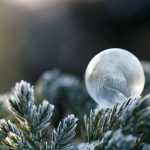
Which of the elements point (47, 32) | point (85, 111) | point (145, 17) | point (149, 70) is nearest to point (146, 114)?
point (85, 111)

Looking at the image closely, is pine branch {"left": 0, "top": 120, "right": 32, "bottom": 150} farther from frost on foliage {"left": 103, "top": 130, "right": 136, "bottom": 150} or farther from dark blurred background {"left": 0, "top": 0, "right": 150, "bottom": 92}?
dark blurred background {"left": 0, "top": 0, "right": 150, "bottom": 92}

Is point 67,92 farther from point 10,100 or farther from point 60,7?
A: point 60,7

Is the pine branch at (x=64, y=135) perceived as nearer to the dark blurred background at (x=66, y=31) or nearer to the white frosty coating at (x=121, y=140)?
the white frosty coating at (x=121, y=140)

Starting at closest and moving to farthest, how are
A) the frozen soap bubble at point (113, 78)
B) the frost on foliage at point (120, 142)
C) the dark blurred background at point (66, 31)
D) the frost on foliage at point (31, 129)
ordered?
the frost on foliage at point (120, 142), the frost on foliage at point (31, 129), the frozen soap bubble at point (113, 78), the dark blurred background at point (66, 31)

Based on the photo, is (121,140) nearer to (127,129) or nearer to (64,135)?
(127,129)

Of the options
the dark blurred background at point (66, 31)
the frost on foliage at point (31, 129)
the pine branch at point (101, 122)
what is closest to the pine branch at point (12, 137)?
the frost on foliage at point (31, 129)

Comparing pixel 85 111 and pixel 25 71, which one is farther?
pixel 25 71

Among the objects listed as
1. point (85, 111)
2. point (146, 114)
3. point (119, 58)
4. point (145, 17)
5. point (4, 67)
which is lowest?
point (146, 114)
